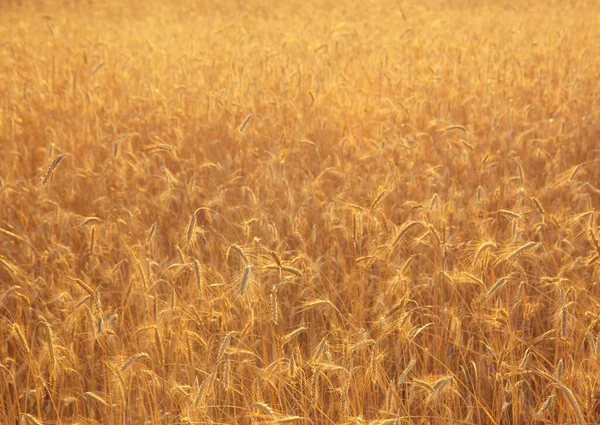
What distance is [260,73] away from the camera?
5551mm

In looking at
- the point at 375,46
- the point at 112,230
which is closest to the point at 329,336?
the point at 112,230

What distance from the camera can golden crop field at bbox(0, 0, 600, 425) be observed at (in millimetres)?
1684

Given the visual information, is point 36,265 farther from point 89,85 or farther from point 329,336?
point 89,85

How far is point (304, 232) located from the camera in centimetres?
268

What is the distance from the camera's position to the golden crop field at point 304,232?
5.52 feet

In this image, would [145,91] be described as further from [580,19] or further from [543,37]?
[580,19]

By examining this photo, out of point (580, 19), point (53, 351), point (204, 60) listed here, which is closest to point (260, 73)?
point (204, 60)

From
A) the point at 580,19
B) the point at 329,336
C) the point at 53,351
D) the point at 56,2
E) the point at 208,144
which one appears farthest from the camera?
the point at 56,2

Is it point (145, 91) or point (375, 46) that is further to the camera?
point (375, 46)

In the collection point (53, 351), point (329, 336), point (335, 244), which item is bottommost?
point (329, 336)

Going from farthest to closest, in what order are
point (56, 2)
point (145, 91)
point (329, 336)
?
point (56, 2), point (145, 91), point (329, 336)

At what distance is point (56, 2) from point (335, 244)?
14206mm

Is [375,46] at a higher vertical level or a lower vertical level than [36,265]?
higher

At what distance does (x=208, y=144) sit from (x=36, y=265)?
4.95 feet
